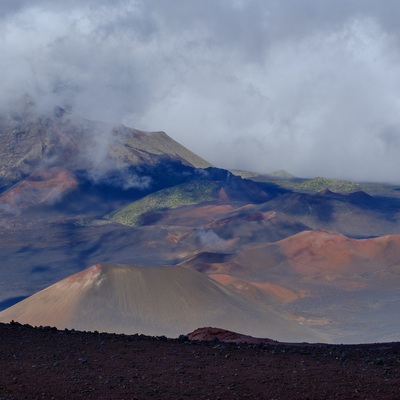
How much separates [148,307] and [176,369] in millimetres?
63268

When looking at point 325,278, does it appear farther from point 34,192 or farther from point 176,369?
point 176,369

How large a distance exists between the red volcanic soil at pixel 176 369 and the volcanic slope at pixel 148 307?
56.2 m

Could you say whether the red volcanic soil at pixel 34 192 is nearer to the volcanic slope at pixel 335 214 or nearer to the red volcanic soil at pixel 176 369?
the volcanic slope at pixel 335 214

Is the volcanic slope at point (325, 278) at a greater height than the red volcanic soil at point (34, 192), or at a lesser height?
lesser

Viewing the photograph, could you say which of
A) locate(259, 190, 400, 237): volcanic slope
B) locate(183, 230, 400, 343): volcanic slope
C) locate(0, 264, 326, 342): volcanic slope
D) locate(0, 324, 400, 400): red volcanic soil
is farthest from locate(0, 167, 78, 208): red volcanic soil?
locate(0, 324, 400, 400): red volcanic soil

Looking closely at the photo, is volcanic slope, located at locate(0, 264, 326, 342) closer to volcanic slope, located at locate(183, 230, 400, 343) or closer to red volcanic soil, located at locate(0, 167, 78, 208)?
volcanic slope, located at locate(183, 230, 400, 343)

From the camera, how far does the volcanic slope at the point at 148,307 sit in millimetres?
77938

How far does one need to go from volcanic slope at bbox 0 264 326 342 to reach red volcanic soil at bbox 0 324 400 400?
184ft

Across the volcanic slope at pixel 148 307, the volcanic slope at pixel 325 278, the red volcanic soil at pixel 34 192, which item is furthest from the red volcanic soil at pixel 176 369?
the red volcanic soil at pixel 34 192

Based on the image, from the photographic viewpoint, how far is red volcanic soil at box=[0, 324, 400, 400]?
48.5 ft

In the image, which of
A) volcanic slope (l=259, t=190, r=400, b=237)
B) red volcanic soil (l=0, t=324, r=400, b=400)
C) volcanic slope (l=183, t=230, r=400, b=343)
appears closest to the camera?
red volcanic soil (l=0, t=324, r=400, b=400)

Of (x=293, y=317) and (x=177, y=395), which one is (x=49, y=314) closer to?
(x=293, y=317)

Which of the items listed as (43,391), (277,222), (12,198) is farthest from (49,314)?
(12,198)

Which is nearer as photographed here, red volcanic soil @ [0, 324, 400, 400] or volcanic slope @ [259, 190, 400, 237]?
red volcanic soil @ [0, 324, 400, 400]
